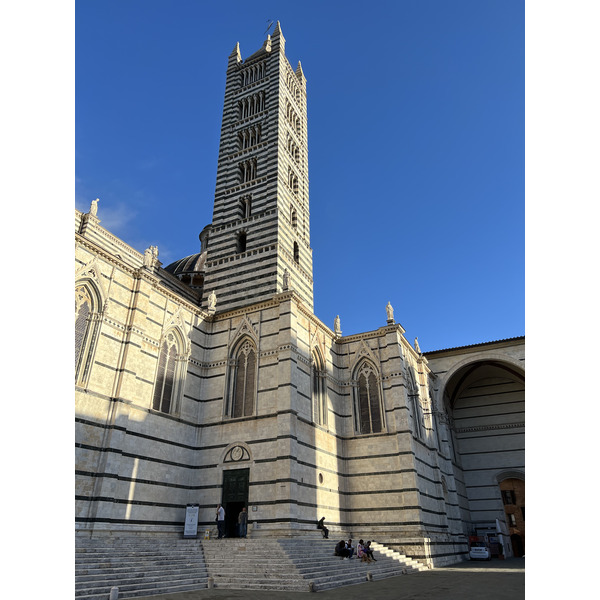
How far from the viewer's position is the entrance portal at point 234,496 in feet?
56.9

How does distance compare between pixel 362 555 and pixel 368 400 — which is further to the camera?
pixel 368 400

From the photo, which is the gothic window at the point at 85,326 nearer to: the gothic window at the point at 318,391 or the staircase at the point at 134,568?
the staircase at the point at 134,568

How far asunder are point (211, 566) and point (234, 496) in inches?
177

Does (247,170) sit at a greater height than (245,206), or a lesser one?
greater

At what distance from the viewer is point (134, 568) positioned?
11172 millimetres

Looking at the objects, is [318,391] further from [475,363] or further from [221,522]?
[475,363]

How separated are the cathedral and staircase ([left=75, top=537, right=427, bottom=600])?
1452 mm

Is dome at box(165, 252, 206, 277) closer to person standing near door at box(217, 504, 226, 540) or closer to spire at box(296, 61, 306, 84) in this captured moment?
spire at box(296, 61, 306, 84)

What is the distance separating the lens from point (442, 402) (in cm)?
2923

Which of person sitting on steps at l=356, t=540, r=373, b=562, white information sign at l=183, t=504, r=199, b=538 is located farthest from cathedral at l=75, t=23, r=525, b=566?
person sitting on steps at l=356, t=540, r=373, b=562

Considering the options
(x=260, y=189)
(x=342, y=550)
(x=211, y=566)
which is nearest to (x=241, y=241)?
(x=260, y=189)
